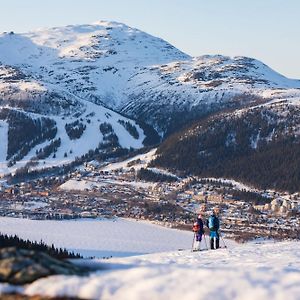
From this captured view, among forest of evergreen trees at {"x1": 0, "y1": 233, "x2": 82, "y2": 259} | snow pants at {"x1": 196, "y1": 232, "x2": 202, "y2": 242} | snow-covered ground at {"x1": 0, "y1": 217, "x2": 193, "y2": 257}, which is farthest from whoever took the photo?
snow-covered ground at {"x1": 0, "y1": 217, "x2": 193, "y2": 257}

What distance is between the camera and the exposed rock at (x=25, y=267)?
17.4 meters

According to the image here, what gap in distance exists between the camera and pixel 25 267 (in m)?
17.6

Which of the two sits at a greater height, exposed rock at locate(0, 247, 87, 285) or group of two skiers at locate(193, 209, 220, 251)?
exposed rock at locate(0, 247, 87, 285)

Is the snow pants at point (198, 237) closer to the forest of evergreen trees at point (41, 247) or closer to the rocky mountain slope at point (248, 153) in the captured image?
the forest of evergreen trees at point (41, 247)

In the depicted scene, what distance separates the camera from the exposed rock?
17406 mm

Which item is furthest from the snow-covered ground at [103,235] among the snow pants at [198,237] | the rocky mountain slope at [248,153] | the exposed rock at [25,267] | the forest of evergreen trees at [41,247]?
the exposed rock at [25,267]

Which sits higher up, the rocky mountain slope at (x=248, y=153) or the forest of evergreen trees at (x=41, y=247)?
the rocky mountain slope at (x=248, y=153)

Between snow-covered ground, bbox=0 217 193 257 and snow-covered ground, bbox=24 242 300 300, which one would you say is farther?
snow-covered ground, bbox=0 217 193 257

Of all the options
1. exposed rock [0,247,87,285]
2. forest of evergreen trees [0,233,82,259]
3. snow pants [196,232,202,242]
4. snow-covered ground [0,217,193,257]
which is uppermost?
exposed rock [0,247,87,285]

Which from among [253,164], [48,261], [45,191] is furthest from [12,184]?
[48,261]

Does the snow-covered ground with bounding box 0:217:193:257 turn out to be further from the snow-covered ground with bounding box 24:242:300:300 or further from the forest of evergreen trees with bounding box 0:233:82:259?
the snow-covered ground with bounding box 24:242:300:300

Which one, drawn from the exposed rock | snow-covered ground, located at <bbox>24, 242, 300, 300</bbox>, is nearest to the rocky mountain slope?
snow-covered ground, located at <bbox>24, 242, 300, 300</bbox>

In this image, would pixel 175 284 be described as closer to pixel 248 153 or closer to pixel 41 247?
pixel 41 247

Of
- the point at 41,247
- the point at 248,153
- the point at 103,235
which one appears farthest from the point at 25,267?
the point at 248,153
